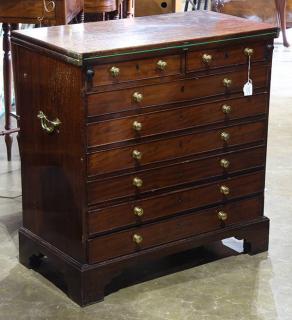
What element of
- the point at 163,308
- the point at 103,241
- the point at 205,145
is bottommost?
the point at 163,308

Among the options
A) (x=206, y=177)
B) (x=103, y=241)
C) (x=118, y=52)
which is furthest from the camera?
(x=206, y=177)

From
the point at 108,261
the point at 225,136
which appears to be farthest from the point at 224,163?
the point at 108,261

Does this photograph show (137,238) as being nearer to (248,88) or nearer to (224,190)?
(224,190)

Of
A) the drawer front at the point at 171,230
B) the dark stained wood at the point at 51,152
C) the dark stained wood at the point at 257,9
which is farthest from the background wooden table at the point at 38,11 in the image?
the dark stained wood at the point at 257,9

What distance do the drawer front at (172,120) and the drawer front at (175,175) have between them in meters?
0.18

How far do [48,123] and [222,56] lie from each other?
2.70ft

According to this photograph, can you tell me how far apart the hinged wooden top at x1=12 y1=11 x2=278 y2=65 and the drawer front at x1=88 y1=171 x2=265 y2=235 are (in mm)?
674

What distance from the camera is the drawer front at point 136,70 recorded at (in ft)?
11.3

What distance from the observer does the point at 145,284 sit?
3.90m

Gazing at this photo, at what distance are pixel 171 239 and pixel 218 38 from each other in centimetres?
93

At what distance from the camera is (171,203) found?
151 inches

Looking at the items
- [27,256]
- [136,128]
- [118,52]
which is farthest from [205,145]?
[27,256]

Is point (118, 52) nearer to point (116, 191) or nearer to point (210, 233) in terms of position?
point (116, 191)

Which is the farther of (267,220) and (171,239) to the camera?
(267,220)
